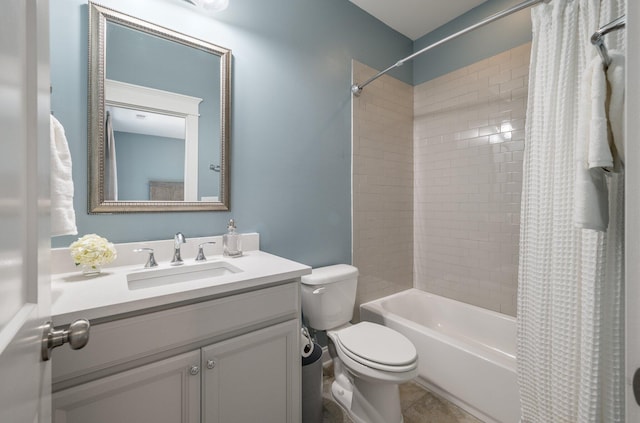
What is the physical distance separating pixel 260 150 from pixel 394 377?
138cm

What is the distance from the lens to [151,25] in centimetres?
132

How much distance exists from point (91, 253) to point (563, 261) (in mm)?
1846

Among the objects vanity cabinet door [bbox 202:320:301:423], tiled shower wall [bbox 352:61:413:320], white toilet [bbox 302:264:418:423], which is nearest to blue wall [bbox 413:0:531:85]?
tiled shower wall [bbox 352:61:413:320]

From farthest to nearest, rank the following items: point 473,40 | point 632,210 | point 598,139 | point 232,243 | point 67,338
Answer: point 473,40 → point 232,243 → point 598,139 → point 67,338 → point 632,210

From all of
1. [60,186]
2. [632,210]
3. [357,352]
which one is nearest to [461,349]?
[357,352]

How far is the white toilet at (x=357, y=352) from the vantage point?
1308mm

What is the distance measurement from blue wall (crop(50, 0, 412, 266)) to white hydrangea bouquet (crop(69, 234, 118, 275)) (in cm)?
17

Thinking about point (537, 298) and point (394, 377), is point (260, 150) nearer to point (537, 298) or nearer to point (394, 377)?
point (394, 377)

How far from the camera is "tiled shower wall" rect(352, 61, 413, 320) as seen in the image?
2.15m

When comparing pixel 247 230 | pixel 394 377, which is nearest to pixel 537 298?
pixel 394 377

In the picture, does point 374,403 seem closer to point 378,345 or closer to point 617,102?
point 378,345

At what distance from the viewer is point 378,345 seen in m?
1.43

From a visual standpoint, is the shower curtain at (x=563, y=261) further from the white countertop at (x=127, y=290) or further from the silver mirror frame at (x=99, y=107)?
the silver mirror frame at (x=99, y=107)

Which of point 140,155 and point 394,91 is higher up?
point 394,91
